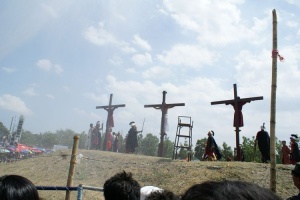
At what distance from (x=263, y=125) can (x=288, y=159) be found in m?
3.62

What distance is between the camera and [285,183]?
8.73m

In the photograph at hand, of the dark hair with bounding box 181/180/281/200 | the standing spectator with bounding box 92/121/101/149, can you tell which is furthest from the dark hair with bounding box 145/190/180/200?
the standing spectator with bounding box 92/121/101/149

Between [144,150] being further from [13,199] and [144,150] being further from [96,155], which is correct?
[13,199]

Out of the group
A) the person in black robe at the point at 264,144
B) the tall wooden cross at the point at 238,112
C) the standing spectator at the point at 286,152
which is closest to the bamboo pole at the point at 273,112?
the person in black robe at the point at 264,144

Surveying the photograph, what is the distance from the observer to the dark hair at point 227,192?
2.85ft

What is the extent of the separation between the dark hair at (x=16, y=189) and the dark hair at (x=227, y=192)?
131cm

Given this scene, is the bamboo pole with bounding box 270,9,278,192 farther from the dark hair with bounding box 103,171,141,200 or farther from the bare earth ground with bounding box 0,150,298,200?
the bare earth ground with bounding box 0,150,298,200

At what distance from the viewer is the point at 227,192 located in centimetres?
88

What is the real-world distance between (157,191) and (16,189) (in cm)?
91

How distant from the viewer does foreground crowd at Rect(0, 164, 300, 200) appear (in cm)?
88

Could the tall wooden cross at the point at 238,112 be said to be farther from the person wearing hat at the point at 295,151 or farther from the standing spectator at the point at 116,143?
the standing spectator at the point at 116,143

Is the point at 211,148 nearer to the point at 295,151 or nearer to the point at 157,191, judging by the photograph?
the point at 295,151

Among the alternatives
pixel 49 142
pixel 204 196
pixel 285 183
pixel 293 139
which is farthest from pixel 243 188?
pixel 49 142

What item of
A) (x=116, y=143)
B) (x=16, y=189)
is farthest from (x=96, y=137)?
(x=16, y=189)
